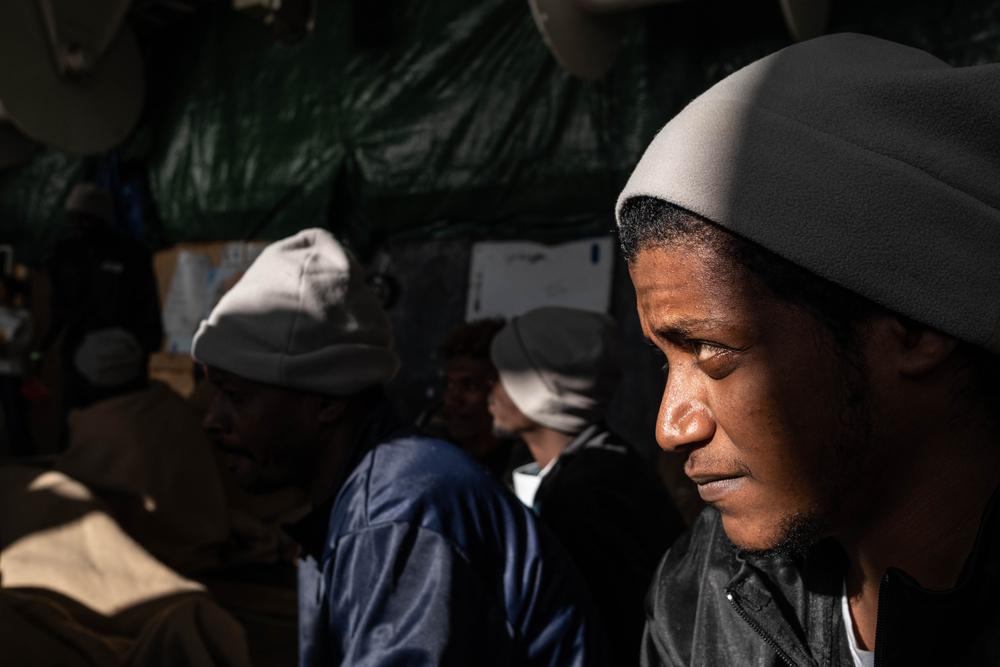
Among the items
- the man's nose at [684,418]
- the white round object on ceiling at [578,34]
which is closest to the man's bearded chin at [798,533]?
the man's nose at [684,418]

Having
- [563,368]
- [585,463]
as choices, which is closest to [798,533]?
[585,463]

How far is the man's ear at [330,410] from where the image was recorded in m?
1.93

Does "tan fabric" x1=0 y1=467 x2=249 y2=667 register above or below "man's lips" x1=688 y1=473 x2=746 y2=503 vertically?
below

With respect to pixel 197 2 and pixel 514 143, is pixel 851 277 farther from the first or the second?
pixel 197 2

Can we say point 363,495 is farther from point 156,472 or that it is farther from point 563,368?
point 156,472

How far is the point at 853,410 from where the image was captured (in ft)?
3.02

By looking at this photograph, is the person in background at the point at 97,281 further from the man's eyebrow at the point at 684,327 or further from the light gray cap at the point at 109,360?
the man's eyebrow at the point at 684,327

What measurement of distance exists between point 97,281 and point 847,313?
5339 millimetres

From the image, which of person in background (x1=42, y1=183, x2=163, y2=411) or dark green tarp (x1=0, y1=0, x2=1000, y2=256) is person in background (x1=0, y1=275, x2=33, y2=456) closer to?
person in background (x1=42, y1=183, x2=163, y2=411)

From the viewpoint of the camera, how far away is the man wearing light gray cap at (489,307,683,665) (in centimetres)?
205

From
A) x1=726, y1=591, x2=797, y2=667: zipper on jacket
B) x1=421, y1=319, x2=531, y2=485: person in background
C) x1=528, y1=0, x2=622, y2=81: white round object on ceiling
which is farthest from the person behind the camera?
x1=421, y1=319, x2=531, y2=485: person in background

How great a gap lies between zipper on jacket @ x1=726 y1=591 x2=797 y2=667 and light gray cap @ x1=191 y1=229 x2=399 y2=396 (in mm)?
1023

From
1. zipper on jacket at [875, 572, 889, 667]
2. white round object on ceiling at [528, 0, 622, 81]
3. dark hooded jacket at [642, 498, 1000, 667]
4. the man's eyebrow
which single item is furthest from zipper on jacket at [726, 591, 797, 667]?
white round object on ceiling at [528, 0, 622, 81]

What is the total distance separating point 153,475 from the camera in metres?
3.75
